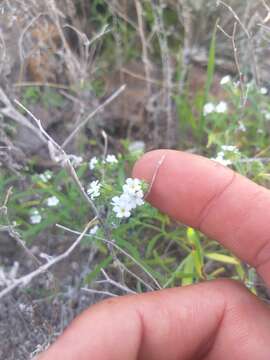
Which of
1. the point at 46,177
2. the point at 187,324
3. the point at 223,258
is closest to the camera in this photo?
the point at 187,324

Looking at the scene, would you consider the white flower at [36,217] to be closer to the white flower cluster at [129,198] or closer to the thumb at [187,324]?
the white flower cluster at [129,198]

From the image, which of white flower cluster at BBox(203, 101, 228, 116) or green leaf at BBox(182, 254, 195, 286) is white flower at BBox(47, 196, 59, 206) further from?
white flower cluster at BBox(203, 101, 228, 116)

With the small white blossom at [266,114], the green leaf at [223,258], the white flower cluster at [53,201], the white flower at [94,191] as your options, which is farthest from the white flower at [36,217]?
the small white blossom at [266,114]

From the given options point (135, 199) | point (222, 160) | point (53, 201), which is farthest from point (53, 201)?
point (222, 160)

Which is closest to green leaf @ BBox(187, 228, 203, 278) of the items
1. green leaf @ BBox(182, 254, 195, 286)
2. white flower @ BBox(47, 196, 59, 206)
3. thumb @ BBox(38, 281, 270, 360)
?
green leaf @ BBox(182, 254, 195, 286)

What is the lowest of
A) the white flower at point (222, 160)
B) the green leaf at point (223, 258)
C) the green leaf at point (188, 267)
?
the green leaf at point (188, 267)

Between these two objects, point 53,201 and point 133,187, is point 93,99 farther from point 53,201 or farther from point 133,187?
point 133,187
